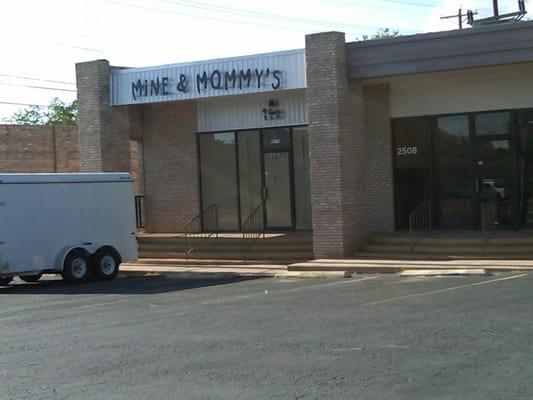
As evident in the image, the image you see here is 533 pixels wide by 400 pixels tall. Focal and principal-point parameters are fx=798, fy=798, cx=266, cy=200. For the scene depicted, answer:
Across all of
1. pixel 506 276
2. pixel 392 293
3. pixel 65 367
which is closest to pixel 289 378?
pixel 65 367

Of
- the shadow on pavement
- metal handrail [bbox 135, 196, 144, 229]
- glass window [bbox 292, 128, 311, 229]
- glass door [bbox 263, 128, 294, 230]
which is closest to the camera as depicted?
the shadow on pavement

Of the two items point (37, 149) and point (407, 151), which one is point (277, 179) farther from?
point (37, 149)

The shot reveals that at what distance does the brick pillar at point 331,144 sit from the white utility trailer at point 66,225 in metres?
4.68

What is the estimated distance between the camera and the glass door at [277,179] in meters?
23.3

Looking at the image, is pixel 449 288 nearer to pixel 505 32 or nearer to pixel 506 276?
pixel 506 276

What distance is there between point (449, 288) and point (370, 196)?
777 centimetres

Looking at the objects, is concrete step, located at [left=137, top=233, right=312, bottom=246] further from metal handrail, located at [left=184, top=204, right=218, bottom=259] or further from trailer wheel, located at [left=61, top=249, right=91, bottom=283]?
trailer wheel, located at [left=61, top=249, right=91, bottom=283]

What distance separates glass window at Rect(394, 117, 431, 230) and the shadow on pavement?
559 centimetres

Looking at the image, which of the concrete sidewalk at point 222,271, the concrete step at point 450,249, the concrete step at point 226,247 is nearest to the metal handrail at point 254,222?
the concrete step at point 226,247

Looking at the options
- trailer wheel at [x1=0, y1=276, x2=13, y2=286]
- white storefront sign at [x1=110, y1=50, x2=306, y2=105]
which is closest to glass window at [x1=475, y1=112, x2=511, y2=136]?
white storefront sign at [x1=110, y1=50, x2=306, y2=105]

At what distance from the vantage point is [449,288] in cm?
1384

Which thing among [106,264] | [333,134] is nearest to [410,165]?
[333,134]

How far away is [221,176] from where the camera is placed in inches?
963

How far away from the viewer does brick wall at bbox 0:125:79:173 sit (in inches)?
1134
